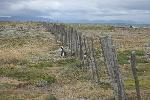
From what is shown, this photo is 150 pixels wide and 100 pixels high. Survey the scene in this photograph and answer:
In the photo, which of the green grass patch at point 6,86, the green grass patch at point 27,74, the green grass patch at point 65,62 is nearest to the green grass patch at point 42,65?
the green grass patch at point 65,62

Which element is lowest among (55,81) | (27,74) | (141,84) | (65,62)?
(65,62)

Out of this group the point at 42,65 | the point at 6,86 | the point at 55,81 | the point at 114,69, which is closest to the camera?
the point at 114,69

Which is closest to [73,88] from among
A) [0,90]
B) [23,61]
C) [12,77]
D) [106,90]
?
[106,90]

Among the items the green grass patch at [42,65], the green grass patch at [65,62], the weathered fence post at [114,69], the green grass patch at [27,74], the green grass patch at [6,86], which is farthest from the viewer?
the green grass patch at [65,62]

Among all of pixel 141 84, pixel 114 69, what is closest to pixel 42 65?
pixel 141 84

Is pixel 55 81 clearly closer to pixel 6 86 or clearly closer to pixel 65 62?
pixel 6 86

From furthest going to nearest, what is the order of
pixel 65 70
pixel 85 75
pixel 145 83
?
1. pixel 65 70
2. pixel 85 75
3. pixel 145 83

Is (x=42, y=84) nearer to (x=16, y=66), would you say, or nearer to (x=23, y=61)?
(x=16, y=66)

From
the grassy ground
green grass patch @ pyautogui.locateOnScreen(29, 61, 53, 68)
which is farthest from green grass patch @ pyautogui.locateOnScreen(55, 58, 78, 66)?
green grass patch @ pyautogui.locateOnScreen(29, 61, 53, 68)

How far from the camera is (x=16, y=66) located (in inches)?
1389

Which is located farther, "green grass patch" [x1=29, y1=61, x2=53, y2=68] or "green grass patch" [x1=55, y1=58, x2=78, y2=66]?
"green grass patch" [x1=55, y1=58, x2=78, y2=66]

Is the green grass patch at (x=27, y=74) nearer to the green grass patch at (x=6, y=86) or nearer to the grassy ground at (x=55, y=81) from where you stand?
the grassy ground at (x=55, y=81)

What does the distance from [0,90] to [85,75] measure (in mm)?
7335

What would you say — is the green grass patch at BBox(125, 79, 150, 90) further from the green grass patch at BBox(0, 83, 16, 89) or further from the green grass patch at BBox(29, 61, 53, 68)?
the green grass patch at BBox(29, 61, 53, 68)
